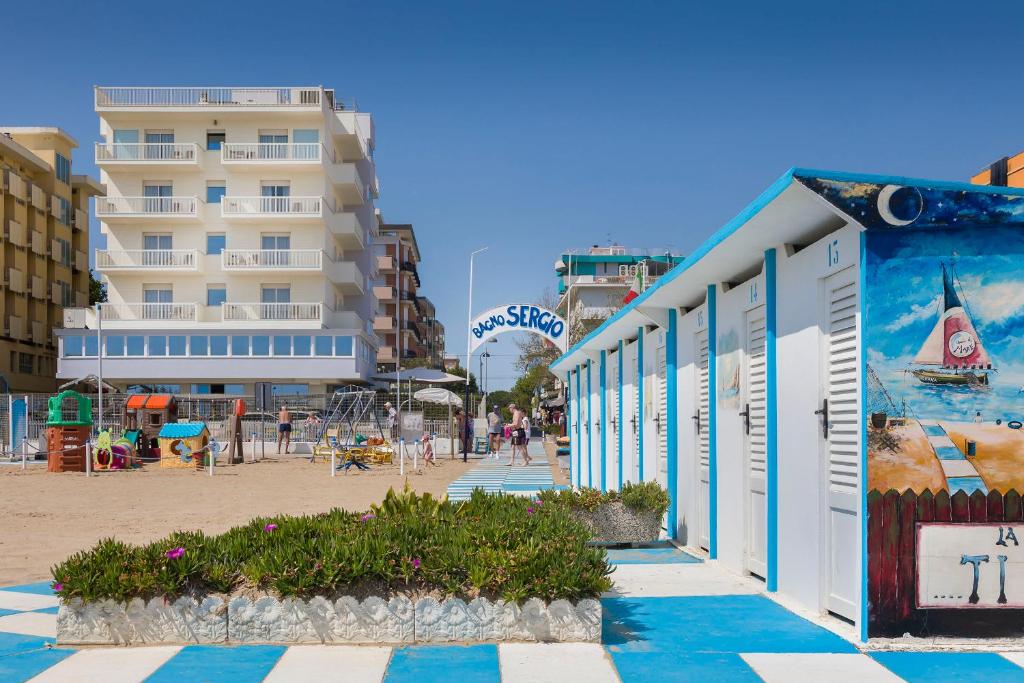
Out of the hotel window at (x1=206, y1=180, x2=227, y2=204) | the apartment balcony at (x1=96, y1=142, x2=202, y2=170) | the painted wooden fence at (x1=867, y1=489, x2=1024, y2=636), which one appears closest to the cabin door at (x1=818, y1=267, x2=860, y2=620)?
the painted wooden fence at (x1=867, y1=489, x2=1024, y2=636)

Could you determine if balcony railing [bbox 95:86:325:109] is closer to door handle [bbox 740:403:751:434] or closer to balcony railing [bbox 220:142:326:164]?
balcony railing [bbox 220:142:326:164]

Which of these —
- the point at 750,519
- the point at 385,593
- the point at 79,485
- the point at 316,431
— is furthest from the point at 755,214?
the point at 316,431

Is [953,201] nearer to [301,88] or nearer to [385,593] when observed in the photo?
[385,593]

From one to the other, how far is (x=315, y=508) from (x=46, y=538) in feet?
17.0

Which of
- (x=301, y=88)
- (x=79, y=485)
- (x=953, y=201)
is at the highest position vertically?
(x=301, y=88)

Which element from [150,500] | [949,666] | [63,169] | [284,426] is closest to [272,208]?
[63,169]

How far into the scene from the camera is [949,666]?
5625 mm

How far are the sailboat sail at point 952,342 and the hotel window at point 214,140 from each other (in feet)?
174

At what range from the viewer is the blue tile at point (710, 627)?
6.18m

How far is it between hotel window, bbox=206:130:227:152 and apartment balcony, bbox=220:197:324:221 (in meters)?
3.54

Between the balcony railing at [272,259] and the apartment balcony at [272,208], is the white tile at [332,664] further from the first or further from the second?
the apartment balcony at [272,208]

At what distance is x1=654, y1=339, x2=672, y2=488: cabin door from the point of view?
12.2m

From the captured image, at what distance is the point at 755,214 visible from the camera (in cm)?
677

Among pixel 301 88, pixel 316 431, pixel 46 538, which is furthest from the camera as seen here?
pixel 301 88
